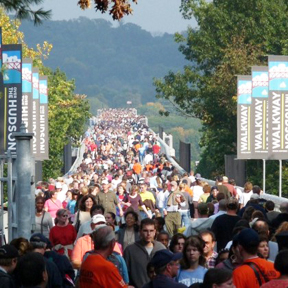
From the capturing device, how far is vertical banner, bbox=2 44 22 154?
27234mm

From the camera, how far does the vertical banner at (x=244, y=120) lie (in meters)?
38.4

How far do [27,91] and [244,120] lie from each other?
7.51m

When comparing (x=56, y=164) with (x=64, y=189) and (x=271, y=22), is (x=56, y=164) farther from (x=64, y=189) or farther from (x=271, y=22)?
(x=64, y=189)

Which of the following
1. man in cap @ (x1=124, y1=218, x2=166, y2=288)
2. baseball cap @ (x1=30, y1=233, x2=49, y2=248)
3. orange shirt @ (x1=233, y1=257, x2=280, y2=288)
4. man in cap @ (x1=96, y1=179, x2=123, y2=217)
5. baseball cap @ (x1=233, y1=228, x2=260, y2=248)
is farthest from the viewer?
man in cap @ (x1=96, y1=179, x2=123, y2=217)

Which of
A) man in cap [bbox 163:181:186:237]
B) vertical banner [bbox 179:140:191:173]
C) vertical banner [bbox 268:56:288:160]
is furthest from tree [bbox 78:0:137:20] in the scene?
vertical banner [bbox 179:140:191:173]

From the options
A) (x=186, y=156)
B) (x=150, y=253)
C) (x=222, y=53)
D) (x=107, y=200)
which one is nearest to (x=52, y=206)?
(x=107, y=200)

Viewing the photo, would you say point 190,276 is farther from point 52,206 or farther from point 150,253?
point 52,206

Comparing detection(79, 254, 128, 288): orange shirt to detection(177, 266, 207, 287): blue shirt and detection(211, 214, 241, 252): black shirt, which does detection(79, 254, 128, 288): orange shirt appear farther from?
detection(211, 214, 241, 252): black shirt

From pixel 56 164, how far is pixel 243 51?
11.3 metres

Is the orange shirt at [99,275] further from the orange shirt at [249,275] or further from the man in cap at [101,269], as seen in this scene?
the orange shirt at [249,275]

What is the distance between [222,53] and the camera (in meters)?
74.9

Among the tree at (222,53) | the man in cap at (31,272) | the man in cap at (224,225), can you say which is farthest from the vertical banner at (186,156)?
the man in cap at (31,272)

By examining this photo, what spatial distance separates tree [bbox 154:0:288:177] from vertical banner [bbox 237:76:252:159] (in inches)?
1066

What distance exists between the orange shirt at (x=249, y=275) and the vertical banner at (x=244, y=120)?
91.9ft
